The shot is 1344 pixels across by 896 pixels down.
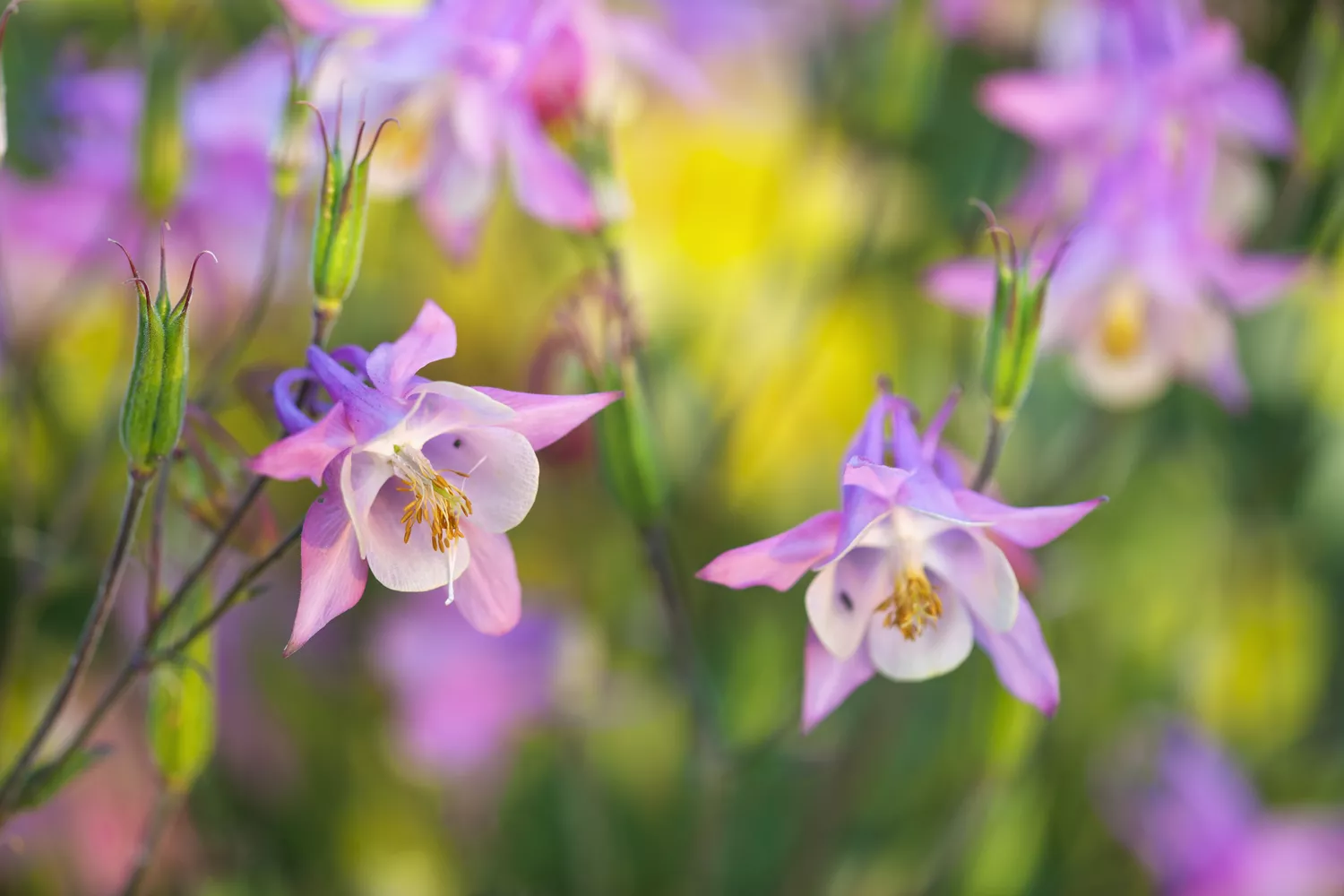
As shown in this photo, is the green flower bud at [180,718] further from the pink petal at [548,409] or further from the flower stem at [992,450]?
the flower stem at [992,450]

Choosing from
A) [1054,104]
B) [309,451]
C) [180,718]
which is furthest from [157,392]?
[1054,104]

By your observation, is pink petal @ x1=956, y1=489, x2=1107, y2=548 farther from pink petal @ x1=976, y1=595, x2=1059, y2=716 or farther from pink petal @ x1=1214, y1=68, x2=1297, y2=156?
pink petal @ x1=1214, y1=68, x2=1297, y2=156

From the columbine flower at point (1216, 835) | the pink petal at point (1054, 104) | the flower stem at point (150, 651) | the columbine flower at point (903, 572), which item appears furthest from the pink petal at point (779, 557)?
the columbine flower at point (1216, 835)

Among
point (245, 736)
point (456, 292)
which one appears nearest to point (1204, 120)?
point (456, 292)

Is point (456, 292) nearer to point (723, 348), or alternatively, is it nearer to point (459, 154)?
point (723, 348)

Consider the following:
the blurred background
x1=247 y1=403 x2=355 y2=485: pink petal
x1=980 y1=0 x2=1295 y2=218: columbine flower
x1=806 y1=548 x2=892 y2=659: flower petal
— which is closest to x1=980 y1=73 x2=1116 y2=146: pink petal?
x1=980 y1=0 x2=1295 y2=218: columbine flower
